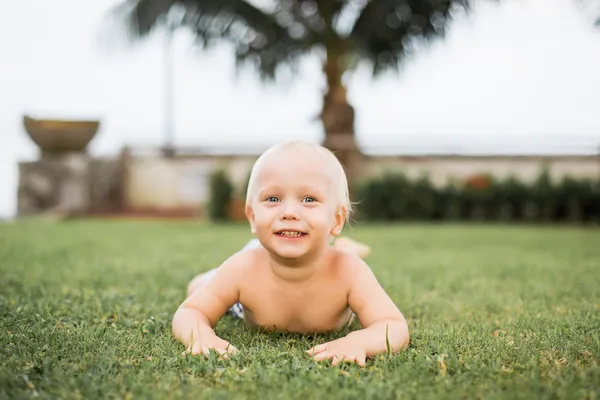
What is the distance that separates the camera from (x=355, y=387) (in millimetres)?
1656

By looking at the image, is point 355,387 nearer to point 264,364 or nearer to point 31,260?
point 264,364

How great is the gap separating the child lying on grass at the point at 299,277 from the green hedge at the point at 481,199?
9994mm

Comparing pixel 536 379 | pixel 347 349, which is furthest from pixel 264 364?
pixel 536 379

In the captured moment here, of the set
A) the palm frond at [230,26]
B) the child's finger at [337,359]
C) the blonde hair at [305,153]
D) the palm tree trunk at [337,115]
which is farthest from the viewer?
the palm tree trunk at [337,115]

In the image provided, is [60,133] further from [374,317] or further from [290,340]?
[374,317]

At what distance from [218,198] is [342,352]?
10219 mm

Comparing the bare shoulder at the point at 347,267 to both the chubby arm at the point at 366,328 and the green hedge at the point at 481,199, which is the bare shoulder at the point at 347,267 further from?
the green hedge at the point at 481,199

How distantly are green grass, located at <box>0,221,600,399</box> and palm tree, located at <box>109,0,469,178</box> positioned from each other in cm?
763

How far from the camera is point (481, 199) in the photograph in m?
12.6

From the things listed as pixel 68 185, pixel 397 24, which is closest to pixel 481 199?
pixel 397 24

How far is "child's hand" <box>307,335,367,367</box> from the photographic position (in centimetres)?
192

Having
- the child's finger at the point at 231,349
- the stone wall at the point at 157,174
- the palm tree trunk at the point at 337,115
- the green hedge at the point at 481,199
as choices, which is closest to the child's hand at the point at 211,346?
the child's finger at the point at 231,349

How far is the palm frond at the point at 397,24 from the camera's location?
1116 cm

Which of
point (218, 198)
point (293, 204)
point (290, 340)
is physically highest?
point (293, 204)
